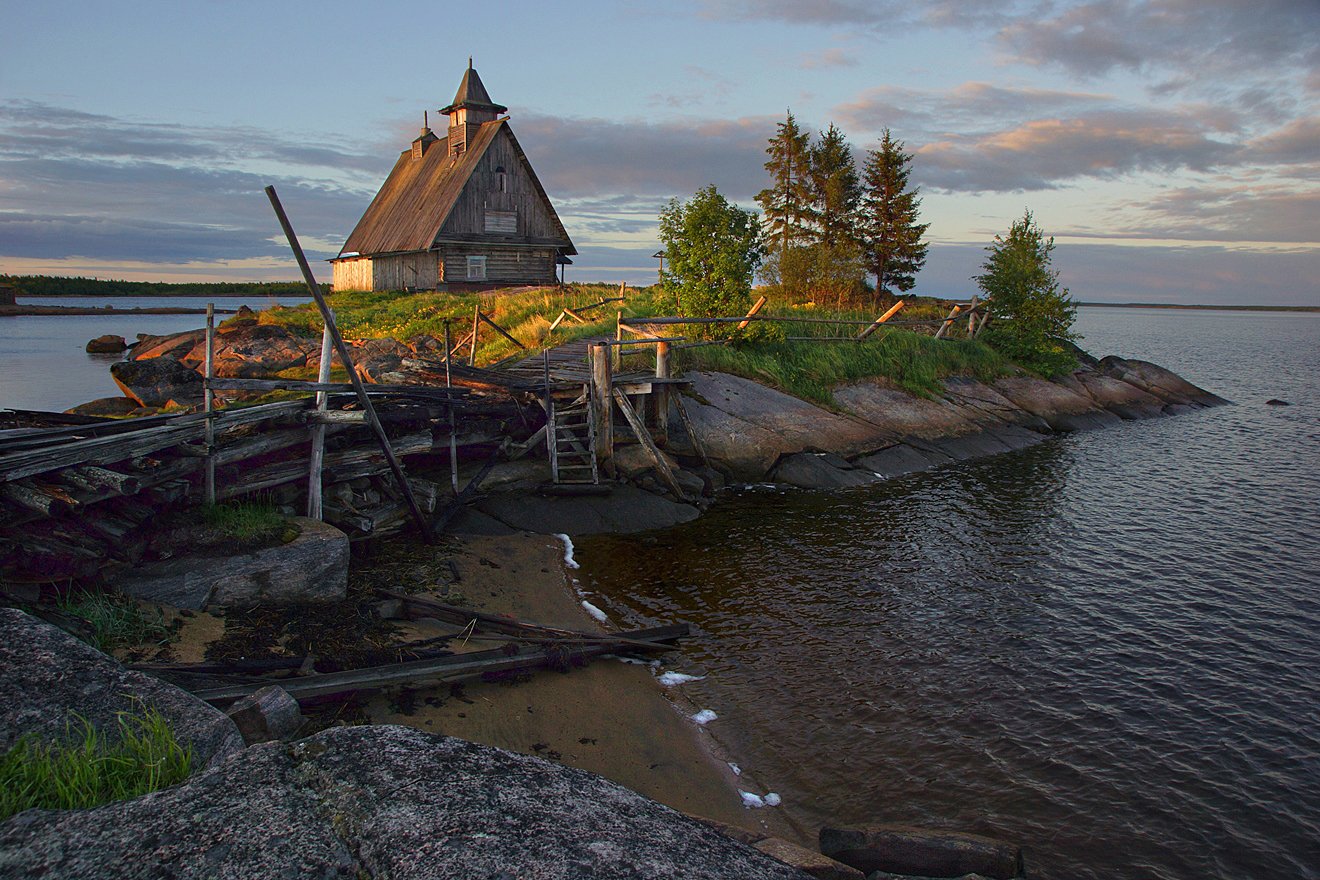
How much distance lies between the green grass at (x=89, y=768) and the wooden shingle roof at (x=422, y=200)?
117ft

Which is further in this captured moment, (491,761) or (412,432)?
(412,432)

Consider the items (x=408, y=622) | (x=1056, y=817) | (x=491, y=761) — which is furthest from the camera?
(x=408, y=622)

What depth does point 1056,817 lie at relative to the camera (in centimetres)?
724

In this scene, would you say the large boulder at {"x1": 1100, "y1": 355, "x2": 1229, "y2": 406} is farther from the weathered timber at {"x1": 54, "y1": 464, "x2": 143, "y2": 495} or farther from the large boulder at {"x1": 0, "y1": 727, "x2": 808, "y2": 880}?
the weathered timber at {"x1": 54, "y1": 464, "x2": 143, "y2": 495}

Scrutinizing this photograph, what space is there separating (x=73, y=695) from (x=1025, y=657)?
1047cm

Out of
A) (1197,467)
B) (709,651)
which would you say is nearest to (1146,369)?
(1197,467)

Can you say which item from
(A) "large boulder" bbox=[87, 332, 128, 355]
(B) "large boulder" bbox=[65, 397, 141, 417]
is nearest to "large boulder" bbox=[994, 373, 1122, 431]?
(B) "large boulder" bbox=[65, 397, 141, 417]

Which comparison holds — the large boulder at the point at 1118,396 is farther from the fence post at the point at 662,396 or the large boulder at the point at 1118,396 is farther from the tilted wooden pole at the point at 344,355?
the tilted wooden pole at the point at 344,355

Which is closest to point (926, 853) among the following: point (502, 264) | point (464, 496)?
point (464, 496)

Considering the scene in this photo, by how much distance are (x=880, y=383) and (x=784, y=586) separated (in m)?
15.0

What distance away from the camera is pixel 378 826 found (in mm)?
3771

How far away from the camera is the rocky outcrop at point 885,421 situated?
19609 mm

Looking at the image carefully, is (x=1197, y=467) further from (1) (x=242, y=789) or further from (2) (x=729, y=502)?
(1) (x=242, y=789)

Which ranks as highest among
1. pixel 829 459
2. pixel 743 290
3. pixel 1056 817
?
pixel 743 290
